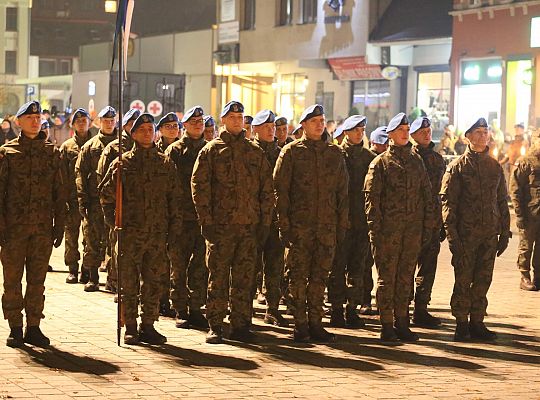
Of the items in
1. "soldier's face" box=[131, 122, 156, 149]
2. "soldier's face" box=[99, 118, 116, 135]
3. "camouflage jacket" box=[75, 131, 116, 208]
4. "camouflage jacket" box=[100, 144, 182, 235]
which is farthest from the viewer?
"soldier's face" box=[99, 118, 116, 135]

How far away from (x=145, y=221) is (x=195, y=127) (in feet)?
6.62

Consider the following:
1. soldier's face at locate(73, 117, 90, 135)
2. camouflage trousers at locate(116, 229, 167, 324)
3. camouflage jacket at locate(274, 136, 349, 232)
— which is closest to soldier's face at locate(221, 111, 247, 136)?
camouflage jacket at locate(274, 136, 349, 232)

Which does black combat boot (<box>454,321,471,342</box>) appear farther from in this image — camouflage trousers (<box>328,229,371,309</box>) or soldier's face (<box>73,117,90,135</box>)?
soldier's face (<box>73,117,90,135</box>)

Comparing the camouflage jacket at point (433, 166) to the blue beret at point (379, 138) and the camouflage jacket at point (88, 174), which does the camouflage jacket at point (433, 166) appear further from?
the camouflage jacket at point (88, 174)

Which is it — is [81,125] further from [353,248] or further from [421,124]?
[421,124]

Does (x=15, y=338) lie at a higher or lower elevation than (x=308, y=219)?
lower

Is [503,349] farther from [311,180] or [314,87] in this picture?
[314,87]

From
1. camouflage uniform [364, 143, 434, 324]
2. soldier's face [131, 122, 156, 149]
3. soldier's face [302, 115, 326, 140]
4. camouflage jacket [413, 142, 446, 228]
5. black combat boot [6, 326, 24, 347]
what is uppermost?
soldier's face [302, 115, 326, 140]

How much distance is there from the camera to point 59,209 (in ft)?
37.5

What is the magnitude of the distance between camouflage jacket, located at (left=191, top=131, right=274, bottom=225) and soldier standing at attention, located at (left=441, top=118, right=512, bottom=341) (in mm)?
1861

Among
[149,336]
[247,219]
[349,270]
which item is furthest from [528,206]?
[149,336]

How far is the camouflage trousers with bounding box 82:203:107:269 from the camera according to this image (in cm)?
1567

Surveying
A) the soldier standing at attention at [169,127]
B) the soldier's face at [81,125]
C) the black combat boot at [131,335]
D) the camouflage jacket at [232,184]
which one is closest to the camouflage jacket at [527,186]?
the soldier standing at attention at [169,127]

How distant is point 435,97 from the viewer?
141ft
